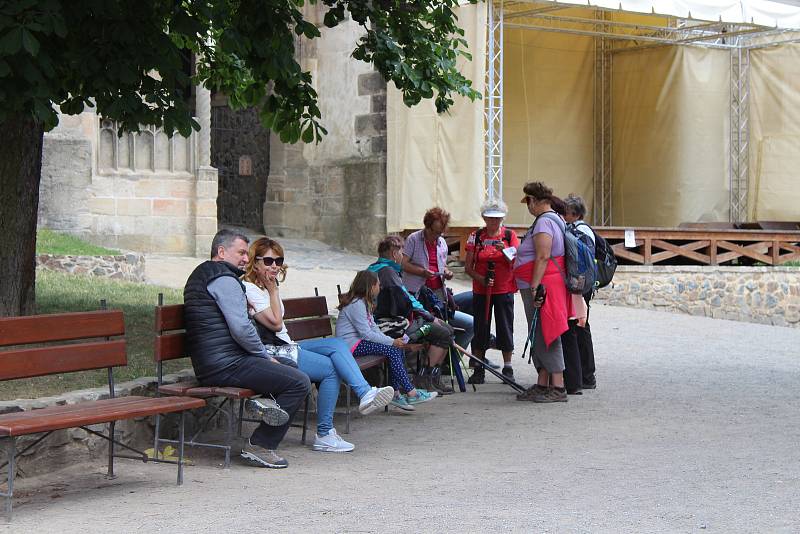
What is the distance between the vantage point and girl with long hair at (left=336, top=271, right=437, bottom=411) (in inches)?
295

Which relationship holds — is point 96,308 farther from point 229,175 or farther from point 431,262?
point 229,175

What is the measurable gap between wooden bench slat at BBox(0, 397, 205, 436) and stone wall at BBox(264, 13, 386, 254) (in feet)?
44.3

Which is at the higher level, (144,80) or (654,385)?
(144,80)

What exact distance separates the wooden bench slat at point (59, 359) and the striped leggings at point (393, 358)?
2.02m

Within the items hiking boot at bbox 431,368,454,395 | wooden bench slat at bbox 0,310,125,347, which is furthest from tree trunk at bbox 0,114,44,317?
hiking boot at bbox 431,368,454,395

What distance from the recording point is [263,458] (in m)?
6.07

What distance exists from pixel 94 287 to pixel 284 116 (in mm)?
3965

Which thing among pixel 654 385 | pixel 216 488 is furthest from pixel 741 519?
pixel 654 385

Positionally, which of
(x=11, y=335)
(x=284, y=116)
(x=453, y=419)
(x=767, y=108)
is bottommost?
(x=453, y=419)

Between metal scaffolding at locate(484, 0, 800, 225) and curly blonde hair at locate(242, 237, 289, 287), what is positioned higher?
metal scaffolding at locate(484, 0, 800, 225)

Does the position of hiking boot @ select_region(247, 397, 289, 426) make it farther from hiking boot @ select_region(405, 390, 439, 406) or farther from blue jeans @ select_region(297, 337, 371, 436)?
hiking boot @ select_region(405, 390, 439, 406)

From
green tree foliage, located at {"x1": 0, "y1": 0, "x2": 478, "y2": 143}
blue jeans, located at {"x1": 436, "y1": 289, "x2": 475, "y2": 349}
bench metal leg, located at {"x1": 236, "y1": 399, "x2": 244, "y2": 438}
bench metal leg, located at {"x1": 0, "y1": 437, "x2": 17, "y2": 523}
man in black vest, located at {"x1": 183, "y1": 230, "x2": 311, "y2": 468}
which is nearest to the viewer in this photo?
bench metal leg, located at {"x1": 0, "y1": 437, "x2": 17, "y2": 523}

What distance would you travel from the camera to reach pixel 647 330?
44.7 ft

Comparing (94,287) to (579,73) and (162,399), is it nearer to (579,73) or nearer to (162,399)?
(162,399)
